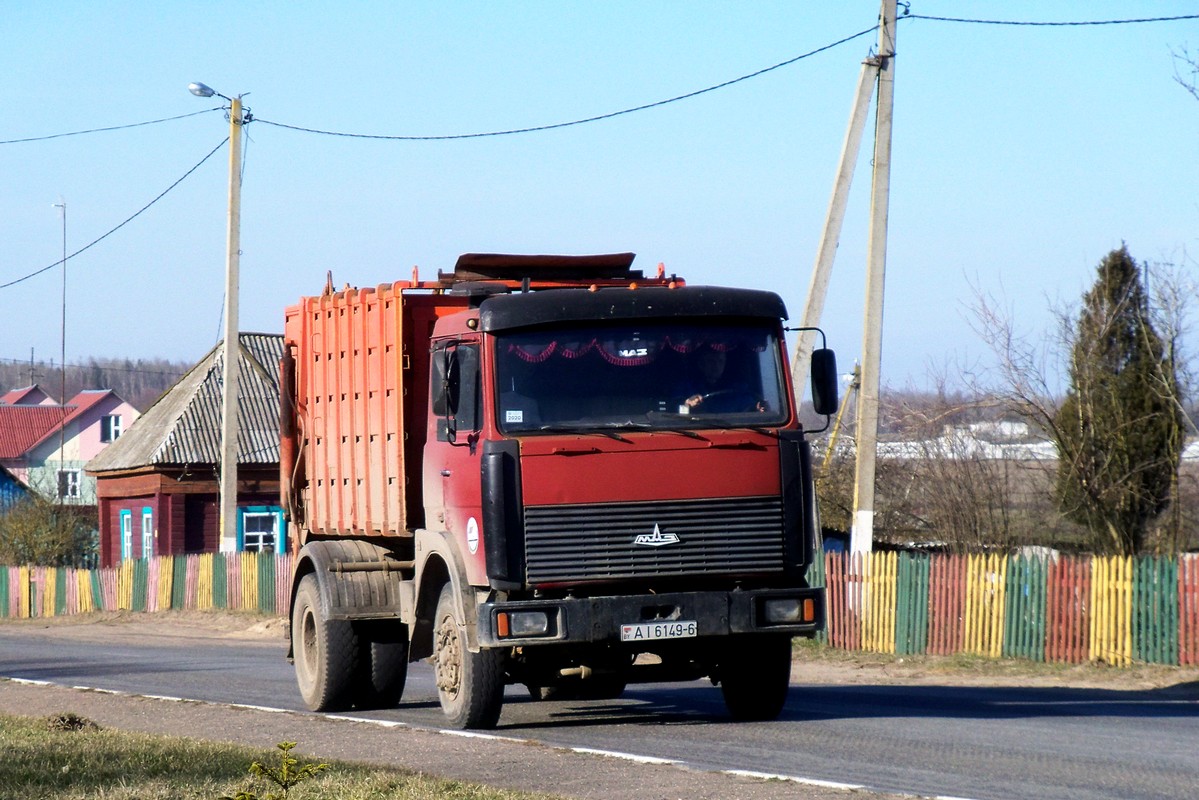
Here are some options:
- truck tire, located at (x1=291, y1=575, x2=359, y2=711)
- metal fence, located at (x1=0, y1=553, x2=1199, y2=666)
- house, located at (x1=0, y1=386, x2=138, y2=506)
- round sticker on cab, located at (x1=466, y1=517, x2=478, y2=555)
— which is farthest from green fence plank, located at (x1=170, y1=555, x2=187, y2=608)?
house, located at (x1=0, y1=386, x2=138, y2=506)

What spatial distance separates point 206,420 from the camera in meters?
46.0

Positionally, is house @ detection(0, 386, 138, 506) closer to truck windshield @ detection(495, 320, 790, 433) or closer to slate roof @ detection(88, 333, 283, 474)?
slate roof @ detection(88, 333, 283, 474)

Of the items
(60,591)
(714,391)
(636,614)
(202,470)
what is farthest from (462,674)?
(60,591)

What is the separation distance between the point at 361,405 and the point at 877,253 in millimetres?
8849

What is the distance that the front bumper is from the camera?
9.77 meters

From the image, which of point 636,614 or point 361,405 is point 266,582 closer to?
point 361,405

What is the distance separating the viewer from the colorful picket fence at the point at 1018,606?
16891 mm

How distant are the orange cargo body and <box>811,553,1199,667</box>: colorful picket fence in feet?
29.3

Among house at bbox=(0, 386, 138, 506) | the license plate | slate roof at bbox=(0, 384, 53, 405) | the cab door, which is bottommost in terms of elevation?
the license plate

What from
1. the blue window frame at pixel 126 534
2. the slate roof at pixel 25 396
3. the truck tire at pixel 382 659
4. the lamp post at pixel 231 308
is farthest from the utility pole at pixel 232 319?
the slate roof at pixel 25 396

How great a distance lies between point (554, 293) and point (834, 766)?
3.50 meters

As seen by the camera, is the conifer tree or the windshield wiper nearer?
the windshield wiper

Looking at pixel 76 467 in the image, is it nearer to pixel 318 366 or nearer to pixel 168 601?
pixel 168 601

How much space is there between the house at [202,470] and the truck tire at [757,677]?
3397 centimetres
